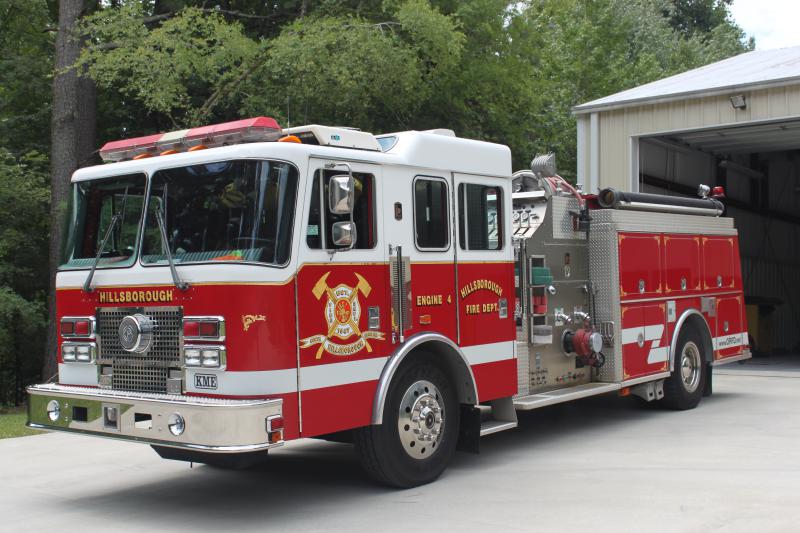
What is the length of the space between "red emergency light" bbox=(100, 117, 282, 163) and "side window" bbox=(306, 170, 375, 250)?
1.73 feet

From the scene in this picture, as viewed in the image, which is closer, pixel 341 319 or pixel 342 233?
pixel 342 233

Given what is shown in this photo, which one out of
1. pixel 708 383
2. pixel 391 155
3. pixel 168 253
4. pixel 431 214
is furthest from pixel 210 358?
pixel 708 383

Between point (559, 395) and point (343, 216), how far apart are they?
11.2 feet

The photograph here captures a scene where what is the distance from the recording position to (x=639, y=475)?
7711 mm

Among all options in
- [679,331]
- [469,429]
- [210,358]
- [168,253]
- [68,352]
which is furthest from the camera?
[679,331]

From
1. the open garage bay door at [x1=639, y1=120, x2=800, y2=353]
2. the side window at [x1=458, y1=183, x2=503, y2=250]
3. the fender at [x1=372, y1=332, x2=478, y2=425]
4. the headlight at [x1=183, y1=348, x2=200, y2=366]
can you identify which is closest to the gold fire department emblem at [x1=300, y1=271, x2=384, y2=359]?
the fender at [x1=372, y1=332, x2=478, y2=425]

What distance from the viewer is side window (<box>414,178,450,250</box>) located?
7.55 metres

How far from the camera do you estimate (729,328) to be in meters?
12.4

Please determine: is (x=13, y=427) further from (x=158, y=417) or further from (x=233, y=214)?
(x=233, y=214)

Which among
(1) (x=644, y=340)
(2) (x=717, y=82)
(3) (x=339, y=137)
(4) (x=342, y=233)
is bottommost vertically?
(1) (x=644, y=340)

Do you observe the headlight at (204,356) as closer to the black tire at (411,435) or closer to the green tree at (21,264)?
the black tire at (411,435)

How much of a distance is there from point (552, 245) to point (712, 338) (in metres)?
3.53

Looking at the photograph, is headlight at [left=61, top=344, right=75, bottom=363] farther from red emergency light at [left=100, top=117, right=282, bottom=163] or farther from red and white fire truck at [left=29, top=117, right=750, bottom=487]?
red emergency light at [left=100, top=117, right=282, bottom=163]

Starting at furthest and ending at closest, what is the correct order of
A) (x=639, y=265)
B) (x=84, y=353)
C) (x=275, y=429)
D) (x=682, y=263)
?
1. (x=682, y=263)
2. (x=639, y=265)
3. (x=84, y=353)
4. (x=275, y=429)
